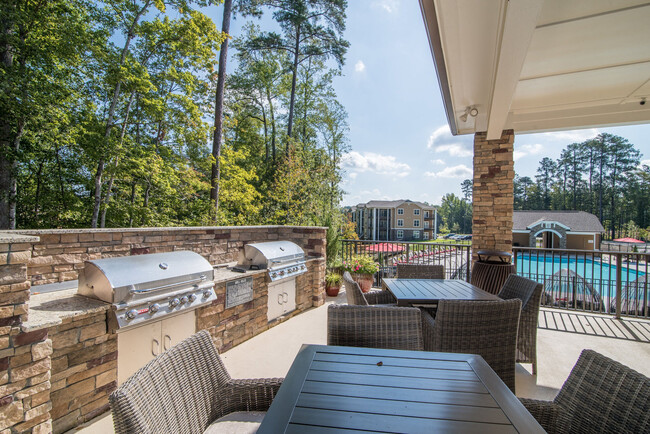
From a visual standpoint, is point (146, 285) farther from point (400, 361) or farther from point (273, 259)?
point (400, 361)

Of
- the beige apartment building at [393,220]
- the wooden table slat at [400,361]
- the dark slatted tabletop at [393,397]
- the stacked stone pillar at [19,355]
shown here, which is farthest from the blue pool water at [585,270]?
the beige apartment building at [393,220]

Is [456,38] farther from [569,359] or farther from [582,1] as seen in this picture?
[569,359]

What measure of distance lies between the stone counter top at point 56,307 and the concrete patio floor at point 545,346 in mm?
782

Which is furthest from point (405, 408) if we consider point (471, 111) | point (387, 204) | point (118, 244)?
point (387, 204)

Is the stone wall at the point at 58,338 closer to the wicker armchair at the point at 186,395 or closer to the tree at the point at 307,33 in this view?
the wicker armchair at the point at 186,395

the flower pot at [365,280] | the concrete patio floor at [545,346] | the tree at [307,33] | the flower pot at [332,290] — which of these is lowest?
the concrete patio floor at [545,346]

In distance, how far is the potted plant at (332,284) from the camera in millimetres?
5109

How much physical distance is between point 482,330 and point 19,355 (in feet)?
8.52

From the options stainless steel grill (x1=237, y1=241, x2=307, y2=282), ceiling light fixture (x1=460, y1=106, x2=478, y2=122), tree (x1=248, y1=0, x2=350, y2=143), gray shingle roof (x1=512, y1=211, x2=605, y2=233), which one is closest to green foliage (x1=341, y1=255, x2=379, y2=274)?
stainless steel grill (x1=237, y1=241, x2=307, y2=282)

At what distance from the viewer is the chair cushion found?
4.02 ft

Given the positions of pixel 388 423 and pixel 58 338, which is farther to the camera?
pixel 58 338

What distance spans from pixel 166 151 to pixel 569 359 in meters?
8.77

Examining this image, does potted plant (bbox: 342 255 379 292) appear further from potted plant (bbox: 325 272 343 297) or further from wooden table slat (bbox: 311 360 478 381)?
wooden table slat (bbox: 311 360 478 381)

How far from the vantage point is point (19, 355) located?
4.87 feet
